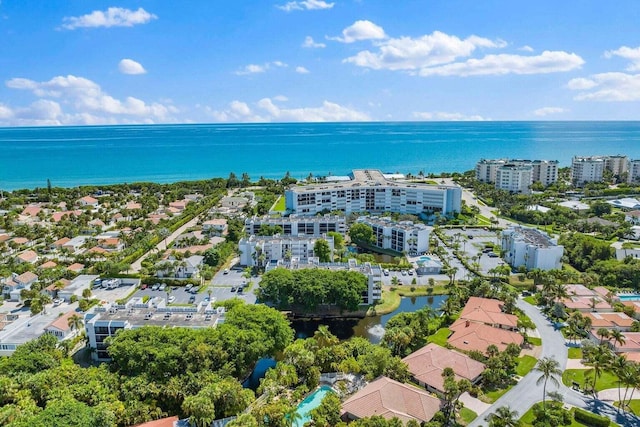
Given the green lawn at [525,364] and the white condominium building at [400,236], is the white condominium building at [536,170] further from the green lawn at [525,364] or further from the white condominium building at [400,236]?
the green lawn at [525,364]

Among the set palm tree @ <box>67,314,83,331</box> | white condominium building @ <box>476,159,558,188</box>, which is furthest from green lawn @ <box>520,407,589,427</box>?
white condominium building @ <box>476,159,558,188</box>

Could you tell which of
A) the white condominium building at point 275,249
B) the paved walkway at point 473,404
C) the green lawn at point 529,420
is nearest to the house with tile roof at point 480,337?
the paved walkway at point 473,404

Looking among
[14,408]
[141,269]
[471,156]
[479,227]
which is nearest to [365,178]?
[479,227]

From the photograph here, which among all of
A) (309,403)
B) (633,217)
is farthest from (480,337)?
(633,217)

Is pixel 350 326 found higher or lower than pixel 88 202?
lower

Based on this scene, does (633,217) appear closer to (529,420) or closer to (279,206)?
(279,206)

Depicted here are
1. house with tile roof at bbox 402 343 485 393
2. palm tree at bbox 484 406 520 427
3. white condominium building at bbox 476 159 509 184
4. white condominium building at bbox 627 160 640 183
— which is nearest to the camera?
palm tree at bbox 484 406 520 427

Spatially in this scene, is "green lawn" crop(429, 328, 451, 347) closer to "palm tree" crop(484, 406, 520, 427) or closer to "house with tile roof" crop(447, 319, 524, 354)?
"house with tile roof" crop(447, 319, 524, 354)
